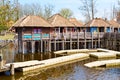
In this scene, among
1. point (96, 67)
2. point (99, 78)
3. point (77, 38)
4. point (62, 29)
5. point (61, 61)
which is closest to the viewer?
point (99, 78)

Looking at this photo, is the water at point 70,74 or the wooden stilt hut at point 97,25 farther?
the wooden stilt hut at point 97,25

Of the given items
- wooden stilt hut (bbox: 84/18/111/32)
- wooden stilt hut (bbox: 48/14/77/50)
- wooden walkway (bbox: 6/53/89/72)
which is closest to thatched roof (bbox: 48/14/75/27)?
wooden stilt hut (bbox: 48/14/77/50)

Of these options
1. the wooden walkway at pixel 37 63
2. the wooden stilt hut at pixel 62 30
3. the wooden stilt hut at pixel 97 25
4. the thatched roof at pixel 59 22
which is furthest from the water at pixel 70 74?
the wooden stilt hut at pixel 97 25

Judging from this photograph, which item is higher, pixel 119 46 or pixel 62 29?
pixel 62 29

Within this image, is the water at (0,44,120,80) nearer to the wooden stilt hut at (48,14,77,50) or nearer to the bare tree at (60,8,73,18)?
the wooden stilt hut at (48,14,77,50)

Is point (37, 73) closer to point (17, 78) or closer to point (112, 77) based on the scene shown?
point (17, 78)

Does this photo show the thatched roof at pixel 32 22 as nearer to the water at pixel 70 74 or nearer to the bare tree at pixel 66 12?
the water at pixel 70 74

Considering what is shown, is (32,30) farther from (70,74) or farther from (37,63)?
(70,74)

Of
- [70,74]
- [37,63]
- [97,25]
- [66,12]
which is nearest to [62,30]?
[97,25]

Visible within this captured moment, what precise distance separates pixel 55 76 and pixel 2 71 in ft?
16.7

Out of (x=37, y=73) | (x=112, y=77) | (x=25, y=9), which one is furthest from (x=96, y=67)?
(x=25, y=9)

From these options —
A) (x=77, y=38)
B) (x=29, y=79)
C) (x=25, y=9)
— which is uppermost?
(x=25, y=9)

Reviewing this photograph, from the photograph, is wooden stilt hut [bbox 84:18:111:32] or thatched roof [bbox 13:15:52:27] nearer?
thatched roof [bbox 13:15:52:27]

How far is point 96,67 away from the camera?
26.7m
